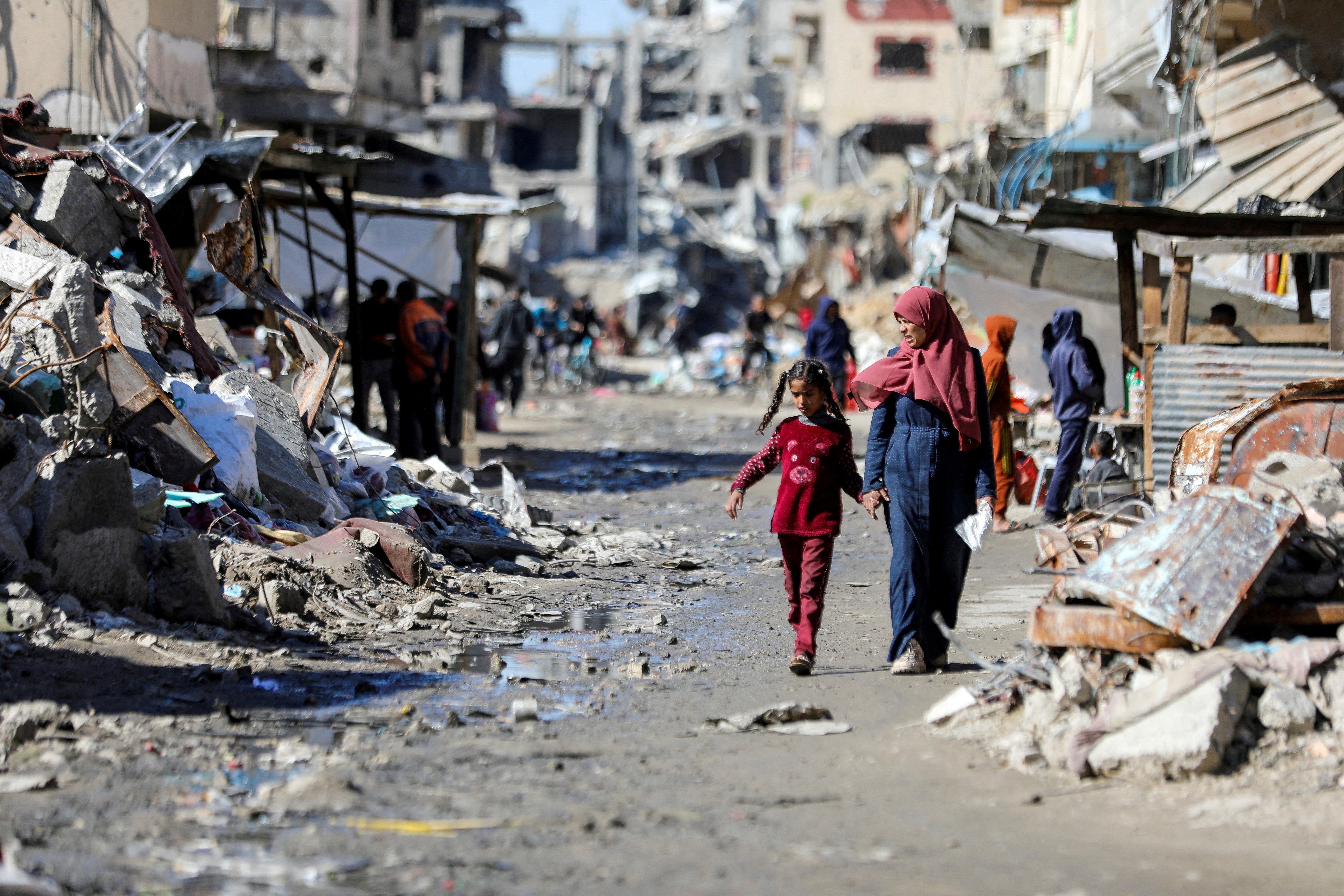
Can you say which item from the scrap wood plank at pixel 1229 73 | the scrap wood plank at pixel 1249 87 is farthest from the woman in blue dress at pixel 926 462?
the scrap wood plank at pixel 1229 73

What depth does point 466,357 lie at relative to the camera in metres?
14.3

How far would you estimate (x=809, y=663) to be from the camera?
5777 mm

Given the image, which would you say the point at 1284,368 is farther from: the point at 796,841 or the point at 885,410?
the point at 796,841

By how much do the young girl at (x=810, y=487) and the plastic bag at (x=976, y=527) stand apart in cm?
48

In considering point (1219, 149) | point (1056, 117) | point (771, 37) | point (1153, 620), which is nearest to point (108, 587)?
point (1153, 620)

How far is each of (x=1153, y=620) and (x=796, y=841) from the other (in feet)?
4.69

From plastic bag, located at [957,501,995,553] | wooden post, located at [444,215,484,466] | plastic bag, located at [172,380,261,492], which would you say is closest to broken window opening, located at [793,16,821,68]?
wooden post, located at [444,215,484,466]

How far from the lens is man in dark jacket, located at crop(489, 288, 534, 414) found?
1981 centimetres

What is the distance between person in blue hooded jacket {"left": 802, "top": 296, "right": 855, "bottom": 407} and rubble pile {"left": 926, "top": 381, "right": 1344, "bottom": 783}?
11.3 meters

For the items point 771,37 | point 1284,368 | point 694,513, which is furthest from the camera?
point 771,37

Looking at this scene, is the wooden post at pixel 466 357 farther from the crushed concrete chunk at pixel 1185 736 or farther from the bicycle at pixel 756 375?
the bicycle at pixel 756 375

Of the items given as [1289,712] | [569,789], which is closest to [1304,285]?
[1289,712]

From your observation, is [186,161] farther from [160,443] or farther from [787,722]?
[787,722]

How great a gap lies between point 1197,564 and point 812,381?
186cm
